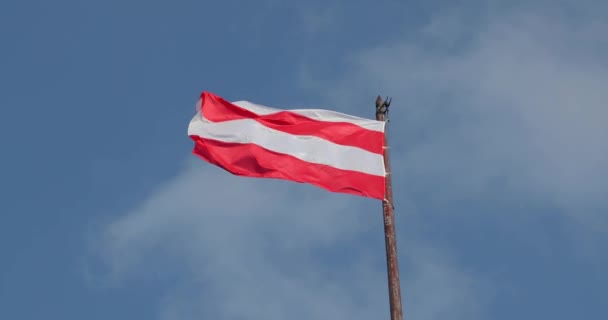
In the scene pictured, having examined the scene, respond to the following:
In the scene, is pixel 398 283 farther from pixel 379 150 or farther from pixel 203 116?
pixel 203 116

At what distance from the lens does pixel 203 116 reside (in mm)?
26641

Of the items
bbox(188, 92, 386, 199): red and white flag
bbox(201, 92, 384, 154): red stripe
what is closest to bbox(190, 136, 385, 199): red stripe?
bbox(188, 92, 386, 199): red and white flag

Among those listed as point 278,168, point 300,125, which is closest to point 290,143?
point 300,125

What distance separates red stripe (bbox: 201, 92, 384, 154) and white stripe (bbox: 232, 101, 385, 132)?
0.25 feet

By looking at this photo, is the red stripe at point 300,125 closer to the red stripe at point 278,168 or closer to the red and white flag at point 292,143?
the red and white flag at point 292,143

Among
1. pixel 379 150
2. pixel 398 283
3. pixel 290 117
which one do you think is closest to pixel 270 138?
pixel 290 117

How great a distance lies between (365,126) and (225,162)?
10.1 ft

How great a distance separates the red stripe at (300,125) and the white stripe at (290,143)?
4.5 inches

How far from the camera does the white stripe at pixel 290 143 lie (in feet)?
82.4

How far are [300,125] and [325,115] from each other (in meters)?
0.59

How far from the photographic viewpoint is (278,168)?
25359 millimetres

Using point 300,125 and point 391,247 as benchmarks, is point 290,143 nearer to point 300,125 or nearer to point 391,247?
point 300,125

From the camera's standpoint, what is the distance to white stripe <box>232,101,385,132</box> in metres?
25.5

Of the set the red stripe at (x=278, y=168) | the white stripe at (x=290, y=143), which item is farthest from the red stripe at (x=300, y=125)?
the red stripe at (x=278, y=168)
